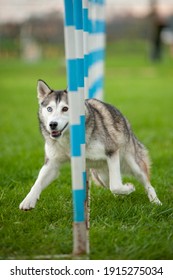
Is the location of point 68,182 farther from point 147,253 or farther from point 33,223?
point 147,253

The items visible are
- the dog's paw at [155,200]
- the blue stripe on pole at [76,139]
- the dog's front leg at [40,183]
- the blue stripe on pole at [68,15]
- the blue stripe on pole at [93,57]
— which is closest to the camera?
the blue stripe on pole at [68,15]

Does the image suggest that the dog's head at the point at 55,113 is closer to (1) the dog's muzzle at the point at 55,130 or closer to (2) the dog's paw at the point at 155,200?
(1) the dog's muzzle at the point at 55,130

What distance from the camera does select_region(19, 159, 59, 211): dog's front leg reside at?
16.8 feet

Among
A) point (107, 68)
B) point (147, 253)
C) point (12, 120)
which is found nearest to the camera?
point (147, 253)

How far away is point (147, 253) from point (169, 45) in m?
43.2

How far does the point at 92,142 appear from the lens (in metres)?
5.25

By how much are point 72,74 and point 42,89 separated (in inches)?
52.8

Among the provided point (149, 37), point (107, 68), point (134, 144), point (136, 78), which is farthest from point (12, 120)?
point (149, 37)

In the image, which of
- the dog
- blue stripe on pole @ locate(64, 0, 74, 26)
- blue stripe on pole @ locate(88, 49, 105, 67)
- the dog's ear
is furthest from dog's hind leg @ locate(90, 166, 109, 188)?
blue stripe on pole @ locate(64, 0, 74, 26)

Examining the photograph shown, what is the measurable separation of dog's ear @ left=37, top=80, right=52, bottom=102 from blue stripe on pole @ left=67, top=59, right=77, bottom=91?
4.06 ft

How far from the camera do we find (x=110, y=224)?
5.03 m

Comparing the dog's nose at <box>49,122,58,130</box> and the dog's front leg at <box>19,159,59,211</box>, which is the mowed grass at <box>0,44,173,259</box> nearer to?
the dog's front leg at <box>19,159,59,211</box>

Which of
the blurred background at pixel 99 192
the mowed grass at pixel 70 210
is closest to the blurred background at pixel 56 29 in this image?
the blurred background at pixel 99 192

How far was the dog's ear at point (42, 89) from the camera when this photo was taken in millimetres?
5337
